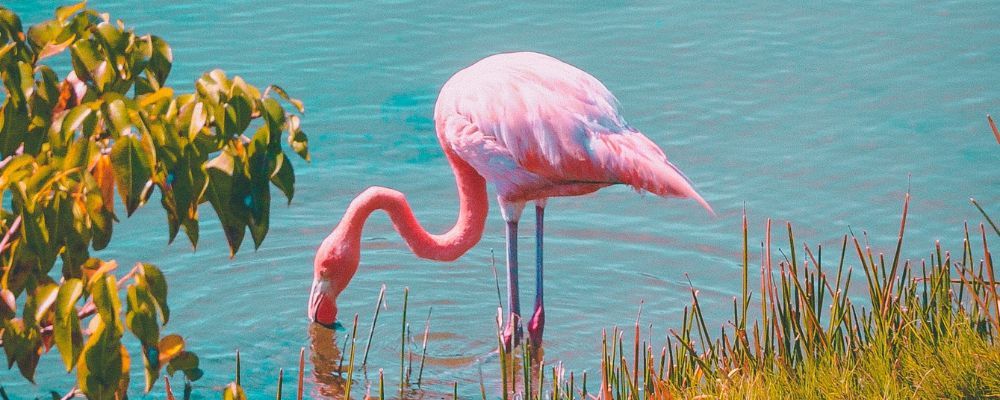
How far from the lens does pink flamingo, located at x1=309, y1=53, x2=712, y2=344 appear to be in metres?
5.45

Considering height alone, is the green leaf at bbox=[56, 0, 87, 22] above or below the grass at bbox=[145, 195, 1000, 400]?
above

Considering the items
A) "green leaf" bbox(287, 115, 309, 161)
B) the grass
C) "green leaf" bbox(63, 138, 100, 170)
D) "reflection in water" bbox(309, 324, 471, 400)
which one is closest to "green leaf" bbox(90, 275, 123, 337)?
"green leaf" bbox(63, 138, 100, 170)

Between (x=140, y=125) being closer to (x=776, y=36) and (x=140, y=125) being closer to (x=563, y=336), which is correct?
(x=563, y=336)

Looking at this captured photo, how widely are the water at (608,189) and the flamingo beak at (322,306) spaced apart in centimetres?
20

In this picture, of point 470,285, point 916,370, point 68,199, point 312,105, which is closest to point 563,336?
point 470,285

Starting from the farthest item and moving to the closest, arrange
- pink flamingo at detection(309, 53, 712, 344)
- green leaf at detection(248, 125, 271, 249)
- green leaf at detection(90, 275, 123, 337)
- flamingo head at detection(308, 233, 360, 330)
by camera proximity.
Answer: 1. flamingo head at detection(308, 233, 360, 330)
2. pink flamingo at detection(309, 53, 712, 344)
3. green leaf at detection(248, 125, 271, 249)
4. green leaf at detection(90, 275, 123, 337)

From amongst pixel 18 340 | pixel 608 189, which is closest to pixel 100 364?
pixel 18 340

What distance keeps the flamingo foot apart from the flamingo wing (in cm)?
52

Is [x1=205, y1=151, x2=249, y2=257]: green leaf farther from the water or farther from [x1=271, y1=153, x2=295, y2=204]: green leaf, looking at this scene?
the water

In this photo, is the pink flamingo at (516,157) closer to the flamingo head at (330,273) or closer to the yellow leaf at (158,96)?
the flamingo head at (330,273)

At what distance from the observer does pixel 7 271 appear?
256 cm

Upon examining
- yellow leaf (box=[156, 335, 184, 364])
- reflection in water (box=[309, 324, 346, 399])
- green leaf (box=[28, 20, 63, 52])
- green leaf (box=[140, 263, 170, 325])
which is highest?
green leaf (box=[28, 20, 63, 52])

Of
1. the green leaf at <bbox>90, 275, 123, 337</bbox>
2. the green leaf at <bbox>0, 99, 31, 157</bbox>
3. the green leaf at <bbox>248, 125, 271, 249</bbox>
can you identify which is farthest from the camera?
the green leaf at <bbox>0, 99, 31, 157</bbox>

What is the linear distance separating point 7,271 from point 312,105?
6.07 m
